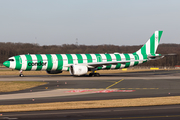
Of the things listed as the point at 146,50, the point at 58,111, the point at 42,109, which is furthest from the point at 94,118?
the point at 146,50

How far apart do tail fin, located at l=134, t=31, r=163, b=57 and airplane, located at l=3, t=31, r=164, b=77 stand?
45 cm

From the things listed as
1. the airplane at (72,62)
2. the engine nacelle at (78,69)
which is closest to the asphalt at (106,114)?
the engine nacelle at (78,69)

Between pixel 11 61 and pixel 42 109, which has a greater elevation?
pixel 11 61

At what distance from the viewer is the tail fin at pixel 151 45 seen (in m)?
56.9

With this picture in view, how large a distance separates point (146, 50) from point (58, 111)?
44.5 meters

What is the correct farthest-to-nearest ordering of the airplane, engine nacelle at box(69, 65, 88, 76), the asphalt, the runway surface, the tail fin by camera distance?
the tail fin
engine nacelle at box(69, 65, 88, 76)
the airplane
the runway surface
the asphalt

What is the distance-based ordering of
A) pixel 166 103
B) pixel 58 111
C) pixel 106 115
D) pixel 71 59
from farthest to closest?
1. pixel 71 59
2. pixel 166 103
3. pixel 58 111
4. pixel 106 115

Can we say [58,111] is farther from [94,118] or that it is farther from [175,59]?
[175,59]

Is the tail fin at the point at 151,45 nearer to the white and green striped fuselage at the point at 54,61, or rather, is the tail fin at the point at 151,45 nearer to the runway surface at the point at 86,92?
the white and green striped fuselage at the point at 54,61

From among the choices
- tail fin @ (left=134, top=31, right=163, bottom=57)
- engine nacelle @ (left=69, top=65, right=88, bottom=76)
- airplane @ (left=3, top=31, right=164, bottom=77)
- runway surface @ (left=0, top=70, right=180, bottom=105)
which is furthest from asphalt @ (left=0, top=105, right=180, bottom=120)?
tail fin @ (left=134, top=31, right=163, bottom=57)

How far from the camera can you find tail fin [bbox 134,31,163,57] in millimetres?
56906

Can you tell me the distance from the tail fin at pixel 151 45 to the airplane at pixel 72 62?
0.45 m

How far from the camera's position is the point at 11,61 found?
4581 centimetres

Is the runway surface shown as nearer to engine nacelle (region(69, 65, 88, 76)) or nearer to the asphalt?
the asphalt
